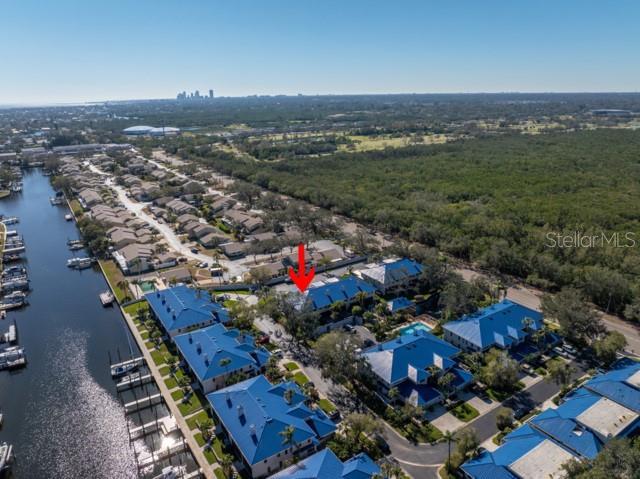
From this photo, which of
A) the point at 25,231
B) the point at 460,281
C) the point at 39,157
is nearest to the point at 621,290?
the point at 460,281

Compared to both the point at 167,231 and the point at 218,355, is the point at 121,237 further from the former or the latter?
the point at 218,355

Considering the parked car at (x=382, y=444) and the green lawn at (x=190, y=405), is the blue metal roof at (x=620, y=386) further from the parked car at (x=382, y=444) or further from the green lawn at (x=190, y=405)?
the green lawn at (x=190, y=405)

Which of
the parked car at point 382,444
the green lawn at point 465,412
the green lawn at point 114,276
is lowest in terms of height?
the parked car at point 382,444

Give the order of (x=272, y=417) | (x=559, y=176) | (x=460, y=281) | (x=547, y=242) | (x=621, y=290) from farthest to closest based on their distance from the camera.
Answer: (x=559, y=176), (x=547, y=242), (x=460, y=281), (x=621, y=290), (x=272, y=417)

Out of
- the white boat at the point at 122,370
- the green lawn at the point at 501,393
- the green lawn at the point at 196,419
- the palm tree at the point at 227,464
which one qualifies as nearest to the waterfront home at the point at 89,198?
the white boat at the point at 122,370

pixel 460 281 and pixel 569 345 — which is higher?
pixel 460 281

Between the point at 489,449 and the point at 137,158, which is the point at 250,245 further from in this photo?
the point at 137,158

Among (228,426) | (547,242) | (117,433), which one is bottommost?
(117,433)

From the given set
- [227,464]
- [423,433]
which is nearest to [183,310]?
[227,464]
